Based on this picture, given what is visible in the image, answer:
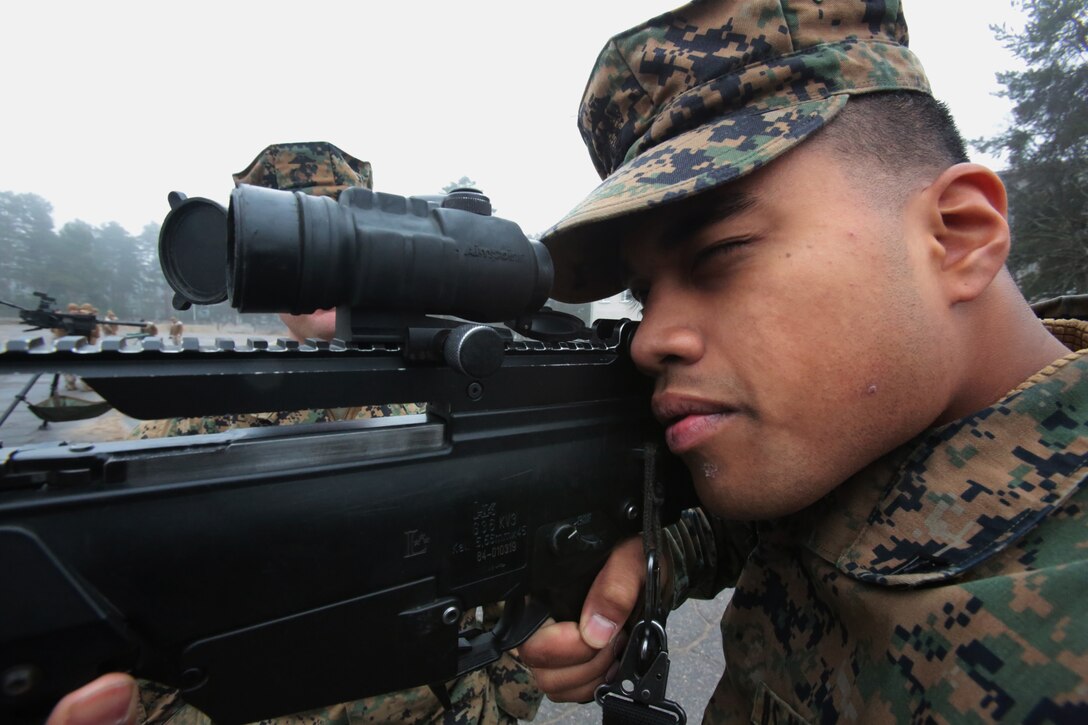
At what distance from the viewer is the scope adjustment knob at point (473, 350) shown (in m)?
0.97

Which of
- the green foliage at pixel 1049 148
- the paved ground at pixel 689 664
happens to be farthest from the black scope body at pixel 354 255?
the green foliage at pixel 1049 148

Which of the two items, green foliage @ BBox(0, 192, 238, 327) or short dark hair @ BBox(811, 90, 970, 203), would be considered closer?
short dark hair @ BBox(811, 90, 970, 203)

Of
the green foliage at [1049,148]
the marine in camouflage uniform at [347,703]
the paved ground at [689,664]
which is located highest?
the green foliage at [1049,148]

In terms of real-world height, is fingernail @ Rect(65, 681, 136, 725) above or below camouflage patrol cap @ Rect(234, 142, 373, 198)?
below

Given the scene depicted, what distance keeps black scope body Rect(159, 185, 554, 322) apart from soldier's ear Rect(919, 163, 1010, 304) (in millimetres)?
783

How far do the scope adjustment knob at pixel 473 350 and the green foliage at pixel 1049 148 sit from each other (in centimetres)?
1742

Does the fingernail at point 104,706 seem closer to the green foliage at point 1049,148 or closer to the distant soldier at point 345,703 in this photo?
the distant soldier at point 345,703

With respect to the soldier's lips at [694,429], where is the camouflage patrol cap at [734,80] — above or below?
above

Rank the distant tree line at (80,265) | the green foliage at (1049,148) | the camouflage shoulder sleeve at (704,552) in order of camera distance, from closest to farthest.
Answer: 1. the camouflage shoulder sleeve at (704,552)
2. the green foliage at (1049,148)
3. the distant tree line at (80,265)

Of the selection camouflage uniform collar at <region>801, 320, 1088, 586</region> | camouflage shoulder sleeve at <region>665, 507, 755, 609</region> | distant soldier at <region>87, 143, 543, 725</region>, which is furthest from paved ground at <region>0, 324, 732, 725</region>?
camouflage uniform collar at <region>801, 320, 1088, 586</region>

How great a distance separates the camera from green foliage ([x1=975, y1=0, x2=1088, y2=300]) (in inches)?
537

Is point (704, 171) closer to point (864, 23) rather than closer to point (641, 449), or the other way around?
point (864, 23)

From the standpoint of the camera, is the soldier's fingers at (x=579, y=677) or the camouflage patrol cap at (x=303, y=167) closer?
the soldier's fingers at (x=579, y=677)

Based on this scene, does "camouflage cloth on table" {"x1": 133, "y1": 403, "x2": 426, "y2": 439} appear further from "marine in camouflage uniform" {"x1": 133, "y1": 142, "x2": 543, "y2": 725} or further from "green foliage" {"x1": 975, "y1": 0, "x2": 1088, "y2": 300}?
"green foliage" {"x1": 975, "y1": 0, "x2": 1088, "y2": 300}
